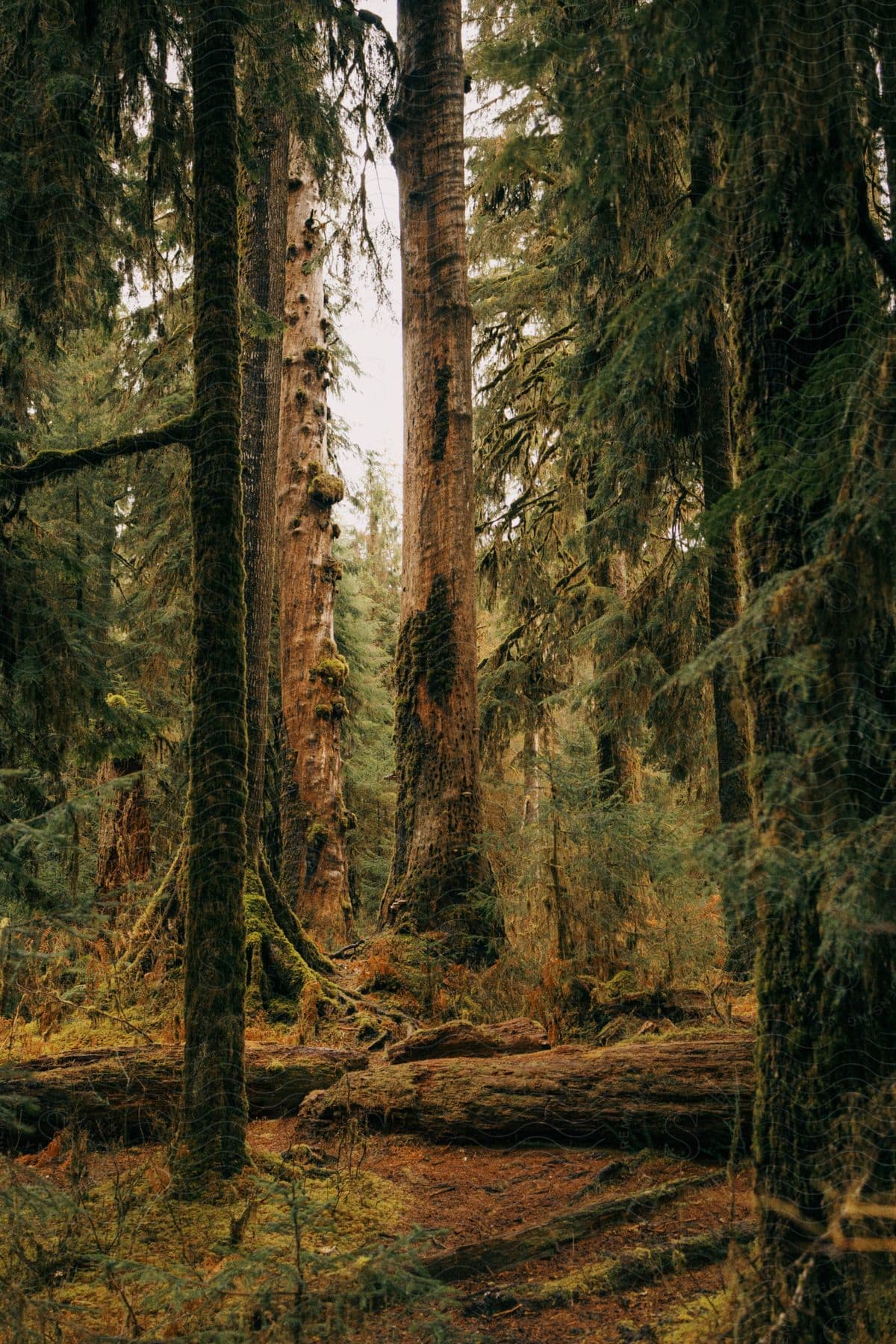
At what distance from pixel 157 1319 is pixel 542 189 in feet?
42.9

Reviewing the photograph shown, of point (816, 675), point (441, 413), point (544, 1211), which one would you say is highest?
point (441, 413)

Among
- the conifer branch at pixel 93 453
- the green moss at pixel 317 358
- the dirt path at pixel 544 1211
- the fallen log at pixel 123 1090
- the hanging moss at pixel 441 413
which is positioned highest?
the green moss at pixel 317 358

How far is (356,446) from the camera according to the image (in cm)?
1842

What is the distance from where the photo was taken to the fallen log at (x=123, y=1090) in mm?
5023

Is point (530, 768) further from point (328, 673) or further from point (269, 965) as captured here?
point (269, 965)

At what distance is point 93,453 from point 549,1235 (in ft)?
13.4

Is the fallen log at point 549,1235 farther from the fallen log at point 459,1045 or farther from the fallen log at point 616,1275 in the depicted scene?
the fallen log at point 459,1045

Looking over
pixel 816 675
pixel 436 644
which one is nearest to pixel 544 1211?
pixel 816 675

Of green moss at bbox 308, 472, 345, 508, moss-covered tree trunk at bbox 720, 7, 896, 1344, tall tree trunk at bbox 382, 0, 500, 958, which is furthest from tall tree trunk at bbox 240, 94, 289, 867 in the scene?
moss-covered tree trunk at bbox 720, 7, 896, 1344

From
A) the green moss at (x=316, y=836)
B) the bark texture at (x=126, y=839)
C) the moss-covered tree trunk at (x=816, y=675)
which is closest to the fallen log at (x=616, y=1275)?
the moss-covered tree trunk at (x=816, y=675)

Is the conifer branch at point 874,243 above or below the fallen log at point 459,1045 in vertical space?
above

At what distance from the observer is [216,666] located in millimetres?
4664

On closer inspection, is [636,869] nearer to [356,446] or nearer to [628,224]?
[628,224]

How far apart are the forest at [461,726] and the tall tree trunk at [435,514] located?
0.04 m
